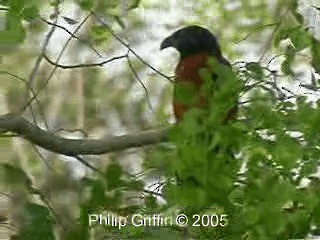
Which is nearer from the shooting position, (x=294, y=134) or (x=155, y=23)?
(x=294, y=134)

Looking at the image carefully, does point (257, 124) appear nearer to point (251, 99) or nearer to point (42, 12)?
point (251, 99)

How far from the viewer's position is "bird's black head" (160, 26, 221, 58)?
727mm

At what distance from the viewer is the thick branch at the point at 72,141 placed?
62 centimetres

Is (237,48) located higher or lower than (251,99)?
higher

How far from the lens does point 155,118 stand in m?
0.75

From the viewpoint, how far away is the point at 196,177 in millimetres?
378

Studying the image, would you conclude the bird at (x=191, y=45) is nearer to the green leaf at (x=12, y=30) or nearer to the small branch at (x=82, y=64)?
the small branch at (x=82, y=64)

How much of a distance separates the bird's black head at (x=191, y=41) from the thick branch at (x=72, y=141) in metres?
0.13

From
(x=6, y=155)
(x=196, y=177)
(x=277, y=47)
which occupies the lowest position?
(x=196, y=177)

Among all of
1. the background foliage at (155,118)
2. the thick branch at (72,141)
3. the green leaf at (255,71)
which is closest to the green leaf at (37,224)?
the background foliage at (155,118)

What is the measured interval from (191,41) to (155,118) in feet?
0.34

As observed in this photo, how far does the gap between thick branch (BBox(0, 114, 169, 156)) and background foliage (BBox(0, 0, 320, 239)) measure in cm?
2

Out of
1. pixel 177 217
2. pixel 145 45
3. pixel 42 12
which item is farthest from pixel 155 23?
pixel 177 217

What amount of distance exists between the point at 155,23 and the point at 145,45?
0.03 m
